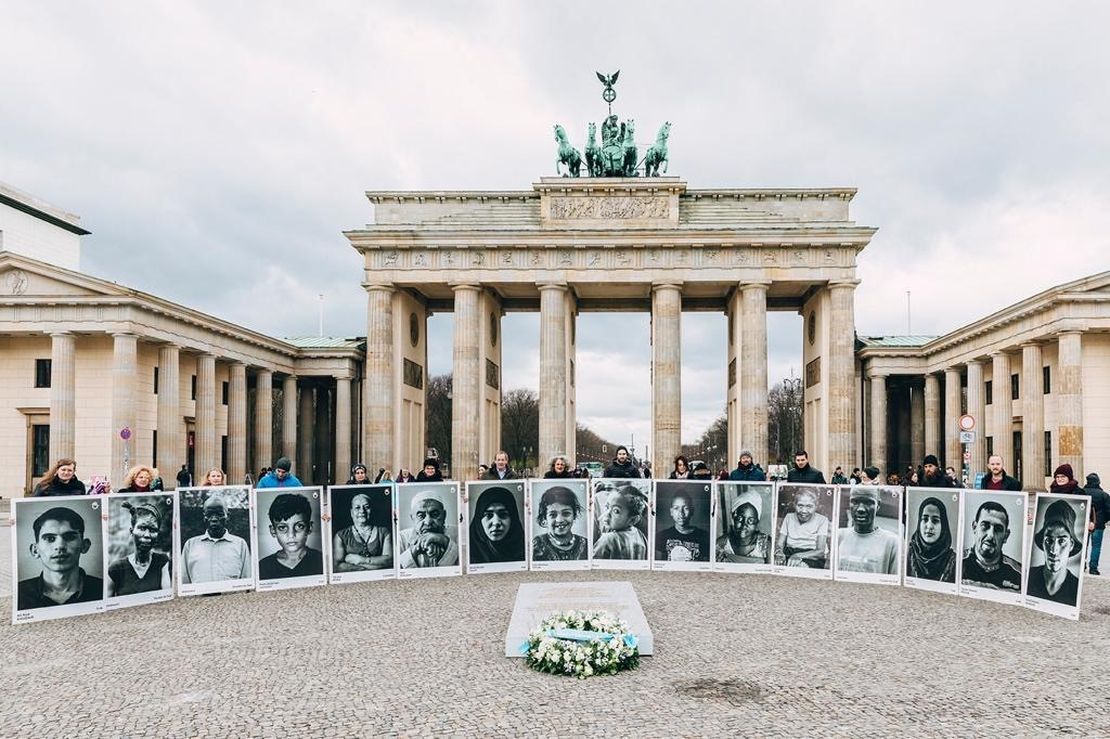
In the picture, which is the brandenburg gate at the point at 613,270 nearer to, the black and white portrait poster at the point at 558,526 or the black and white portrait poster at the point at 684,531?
the black and white portrait poster at the point at 684,531

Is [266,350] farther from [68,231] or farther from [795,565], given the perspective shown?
[795,565]

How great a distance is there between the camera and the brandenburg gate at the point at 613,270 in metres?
45.1

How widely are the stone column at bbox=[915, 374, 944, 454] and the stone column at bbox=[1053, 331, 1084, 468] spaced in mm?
16279

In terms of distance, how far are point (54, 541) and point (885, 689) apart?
11431mm

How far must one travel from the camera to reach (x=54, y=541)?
41.6ft

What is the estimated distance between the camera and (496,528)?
624 inches

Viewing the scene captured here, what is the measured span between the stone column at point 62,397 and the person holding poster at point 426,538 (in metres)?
27.9

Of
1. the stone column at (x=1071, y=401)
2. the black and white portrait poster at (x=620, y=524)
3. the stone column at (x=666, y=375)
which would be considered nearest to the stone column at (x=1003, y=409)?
the stone column at (x=1071, y=401)

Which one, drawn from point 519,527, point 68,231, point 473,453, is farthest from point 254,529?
point 68,231

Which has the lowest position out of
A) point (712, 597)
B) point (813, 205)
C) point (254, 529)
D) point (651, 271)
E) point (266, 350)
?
point (712, 597)

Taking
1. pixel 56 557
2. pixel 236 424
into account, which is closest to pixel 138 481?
pixel 56 557

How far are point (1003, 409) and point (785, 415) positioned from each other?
54.0 metres

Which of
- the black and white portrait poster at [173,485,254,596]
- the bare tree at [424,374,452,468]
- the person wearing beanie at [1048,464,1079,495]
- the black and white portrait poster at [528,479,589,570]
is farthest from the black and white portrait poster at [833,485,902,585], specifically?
the bare tree at [424,374,452,468]

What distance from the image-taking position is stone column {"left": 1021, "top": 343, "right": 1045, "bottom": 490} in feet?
123
